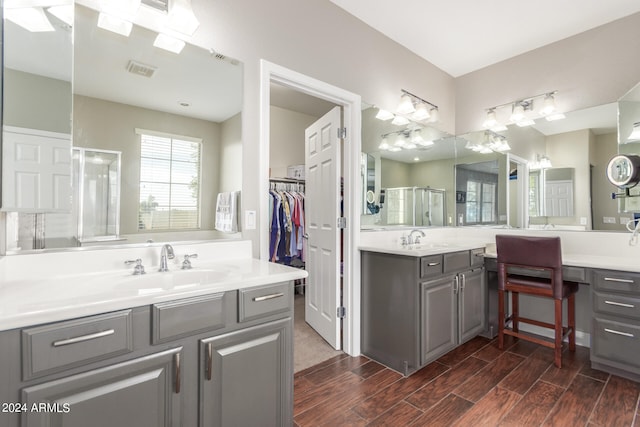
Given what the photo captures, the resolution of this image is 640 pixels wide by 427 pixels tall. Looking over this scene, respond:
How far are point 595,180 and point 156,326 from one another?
10.8 ft

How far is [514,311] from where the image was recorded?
2770 millimetres

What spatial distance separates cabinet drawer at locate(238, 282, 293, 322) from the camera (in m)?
1.27

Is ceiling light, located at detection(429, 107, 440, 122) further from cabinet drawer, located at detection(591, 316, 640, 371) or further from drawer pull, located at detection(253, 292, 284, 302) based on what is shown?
drawer pull, located at detection(253, 292, 284, 302)

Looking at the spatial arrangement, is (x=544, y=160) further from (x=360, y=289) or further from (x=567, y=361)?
(x=360, y=289)

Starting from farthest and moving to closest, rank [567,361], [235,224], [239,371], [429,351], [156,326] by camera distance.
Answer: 1. [567,361]
2. [429,351]
3. [235,224]
4. [239,371]
5. [156,326]

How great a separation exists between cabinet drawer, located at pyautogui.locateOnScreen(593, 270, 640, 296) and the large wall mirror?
2567 mm

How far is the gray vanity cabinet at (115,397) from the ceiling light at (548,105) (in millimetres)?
3444

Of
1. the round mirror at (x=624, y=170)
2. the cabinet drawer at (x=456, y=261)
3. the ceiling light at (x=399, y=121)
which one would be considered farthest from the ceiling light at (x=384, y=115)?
the round mirror at (x=624, y=170)

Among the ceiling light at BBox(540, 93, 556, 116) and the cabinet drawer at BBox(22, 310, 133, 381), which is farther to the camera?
the ceiling light at BBox(540, 93, 556, 116)

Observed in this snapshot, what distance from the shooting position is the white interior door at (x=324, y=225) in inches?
102

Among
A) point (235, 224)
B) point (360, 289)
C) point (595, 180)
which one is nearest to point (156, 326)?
point (235, 224)

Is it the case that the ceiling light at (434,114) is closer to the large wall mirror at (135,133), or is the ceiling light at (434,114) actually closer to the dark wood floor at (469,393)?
the large wall mirror at (135,133)

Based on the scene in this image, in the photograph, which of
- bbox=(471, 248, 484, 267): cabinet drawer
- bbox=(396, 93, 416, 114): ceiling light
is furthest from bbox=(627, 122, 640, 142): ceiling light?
bbox=(396, 93, 416, 114): ceiling light

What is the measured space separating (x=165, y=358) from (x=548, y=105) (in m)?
3.50
